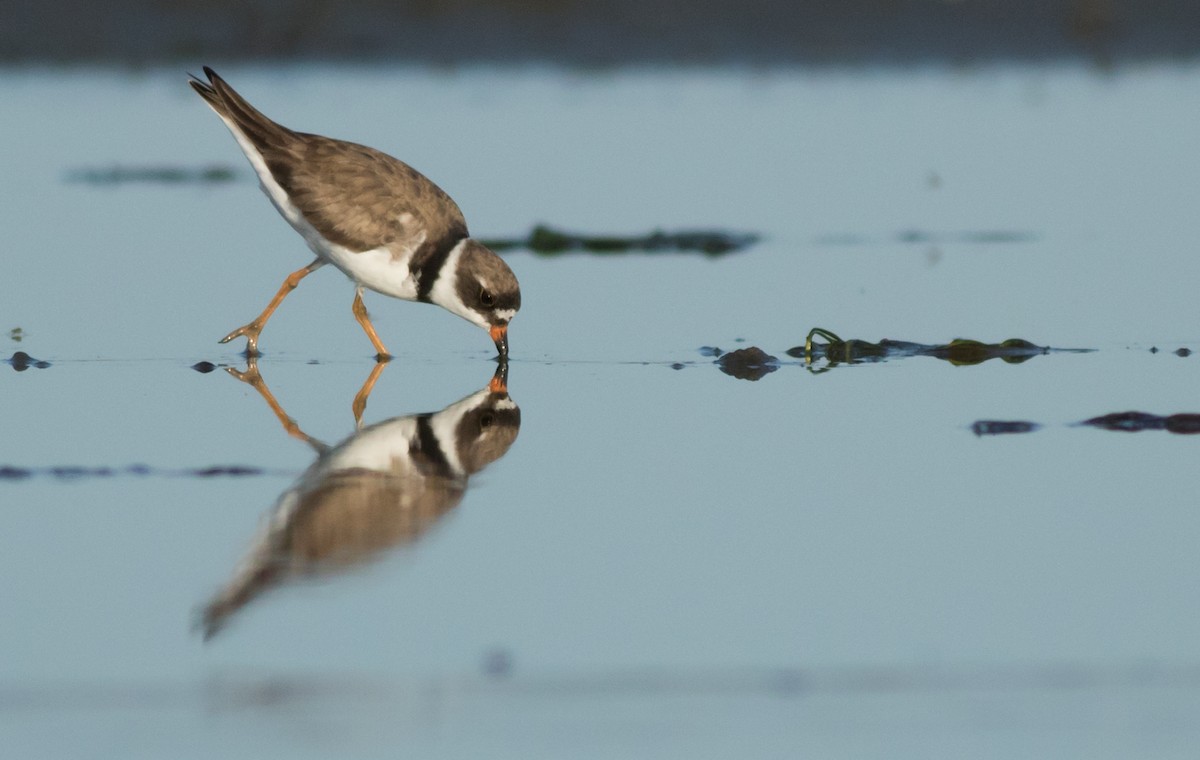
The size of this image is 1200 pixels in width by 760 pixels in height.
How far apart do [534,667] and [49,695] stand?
3.56ft

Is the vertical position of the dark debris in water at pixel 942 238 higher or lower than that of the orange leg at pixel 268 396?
higher

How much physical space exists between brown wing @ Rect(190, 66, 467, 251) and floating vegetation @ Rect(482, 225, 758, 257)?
207 centimetres

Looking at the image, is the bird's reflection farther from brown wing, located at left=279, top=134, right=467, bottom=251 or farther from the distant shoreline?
the distant shoreline

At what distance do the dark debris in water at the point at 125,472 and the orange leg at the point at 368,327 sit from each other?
2.13 m

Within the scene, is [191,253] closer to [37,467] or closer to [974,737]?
[37,467]

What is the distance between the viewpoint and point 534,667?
4.39 metres

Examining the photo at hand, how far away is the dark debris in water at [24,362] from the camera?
7996 mm

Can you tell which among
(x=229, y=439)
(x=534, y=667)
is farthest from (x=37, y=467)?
(x=534, y=667)

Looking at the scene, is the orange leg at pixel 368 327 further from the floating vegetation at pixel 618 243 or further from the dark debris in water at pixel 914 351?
the floating vegetation at pixel 618 243

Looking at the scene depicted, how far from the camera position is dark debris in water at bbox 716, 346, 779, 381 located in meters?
7.92

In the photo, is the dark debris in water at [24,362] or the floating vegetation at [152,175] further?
the floating vegetation at [152,175]

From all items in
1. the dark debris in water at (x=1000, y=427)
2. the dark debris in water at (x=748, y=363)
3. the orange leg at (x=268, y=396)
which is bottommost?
the dark debris in water at (x=1000, y=427)

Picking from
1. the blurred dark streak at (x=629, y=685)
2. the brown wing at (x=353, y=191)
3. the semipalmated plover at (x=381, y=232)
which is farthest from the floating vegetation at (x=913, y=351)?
the blurred dark streak at (x=629, y=685)

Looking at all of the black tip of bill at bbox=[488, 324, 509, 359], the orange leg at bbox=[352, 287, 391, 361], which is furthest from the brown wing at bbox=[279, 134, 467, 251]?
the black tip of bill at bbox=[488, 324, 509, 359]
